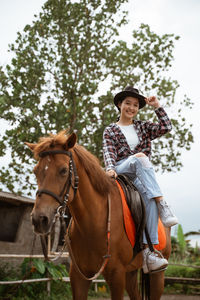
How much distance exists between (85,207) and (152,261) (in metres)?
1.03

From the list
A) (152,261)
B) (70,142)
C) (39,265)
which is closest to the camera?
(70,142)

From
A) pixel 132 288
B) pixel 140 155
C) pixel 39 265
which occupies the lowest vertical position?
pixel 39 265

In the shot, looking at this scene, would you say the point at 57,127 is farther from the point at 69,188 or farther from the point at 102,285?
the point at 69,188

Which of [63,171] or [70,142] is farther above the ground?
[70,142]

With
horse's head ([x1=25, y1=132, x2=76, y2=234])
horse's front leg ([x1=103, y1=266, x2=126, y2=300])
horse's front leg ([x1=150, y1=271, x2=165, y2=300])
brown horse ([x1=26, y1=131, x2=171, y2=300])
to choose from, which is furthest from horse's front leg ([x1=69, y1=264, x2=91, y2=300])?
horse's front leg ([x1=150, y1=271, x2=165, y2=300])

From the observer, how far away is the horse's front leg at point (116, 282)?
274cm

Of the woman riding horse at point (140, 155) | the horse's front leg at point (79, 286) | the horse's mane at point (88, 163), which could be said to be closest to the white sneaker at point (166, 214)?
the woman riding horse at point (140, 155)

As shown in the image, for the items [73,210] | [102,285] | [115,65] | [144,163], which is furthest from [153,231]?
[115,65]

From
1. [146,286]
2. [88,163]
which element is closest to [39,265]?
[146,286]

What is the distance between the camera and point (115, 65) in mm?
12266

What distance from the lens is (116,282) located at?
9.01 ft

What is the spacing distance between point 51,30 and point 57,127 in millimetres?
4243

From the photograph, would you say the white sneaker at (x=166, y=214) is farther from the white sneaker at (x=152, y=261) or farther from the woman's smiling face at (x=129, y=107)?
the woman's smiling face at (x=129, y=107)

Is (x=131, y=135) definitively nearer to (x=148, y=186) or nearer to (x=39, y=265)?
(x=148, y=186)
